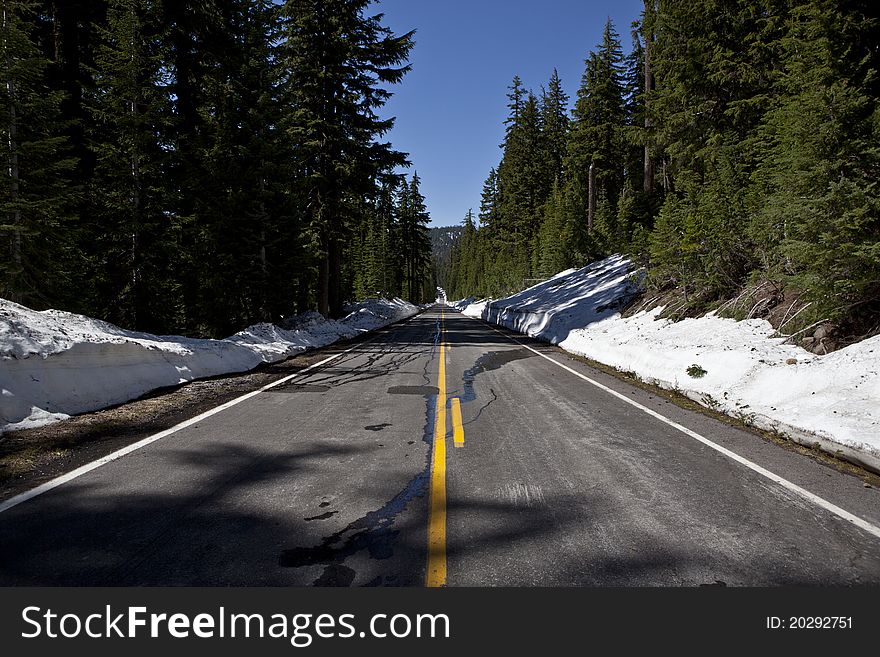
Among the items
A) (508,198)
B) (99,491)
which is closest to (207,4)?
(99,491)

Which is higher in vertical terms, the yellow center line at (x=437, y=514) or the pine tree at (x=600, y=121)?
the pine tree at (x=600, y=121)

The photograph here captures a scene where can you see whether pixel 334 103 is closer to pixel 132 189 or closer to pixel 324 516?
pixel 132 189

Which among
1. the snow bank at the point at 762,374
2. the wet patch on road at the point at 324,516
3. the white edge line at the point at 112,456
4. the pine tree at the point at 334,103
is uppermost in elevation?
the pine tree at the point at 334,103

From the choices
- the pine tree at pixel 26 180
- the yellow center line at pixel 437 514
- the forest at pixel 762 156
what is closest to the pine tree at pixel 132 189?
the pine tree at pixel 26 180

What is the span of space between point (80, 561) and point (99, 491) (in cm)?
123

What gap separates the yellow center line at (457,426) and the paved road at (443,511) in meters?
0.05

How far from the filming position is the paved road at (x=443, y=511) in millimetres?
2697

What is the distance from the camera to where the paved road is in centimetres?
270

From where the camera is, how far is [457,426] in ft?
19.5

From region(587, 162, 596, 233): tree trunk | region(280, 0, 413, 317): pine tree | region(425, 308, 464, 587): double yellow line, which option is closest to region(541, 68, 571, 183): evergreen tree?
region(587, 162, 596, 233): tree trunk

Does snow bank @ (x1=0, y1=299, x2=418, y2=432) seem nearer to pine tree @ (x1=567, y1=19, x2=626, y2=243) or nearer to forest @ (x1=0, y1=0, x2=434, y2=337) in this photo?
forest @ (x1=0, y1=0, x2=434, y2=337)

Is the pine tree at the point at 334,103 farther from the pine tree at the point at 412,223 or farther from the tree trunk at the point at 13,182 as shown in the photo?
the pine tree at the point at 412,223

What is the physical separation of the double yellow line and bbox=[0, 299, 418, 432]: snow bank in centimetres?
498

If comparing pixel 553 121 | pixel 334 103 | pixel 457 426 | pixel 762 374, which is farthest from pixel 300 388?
pixel 553 121
